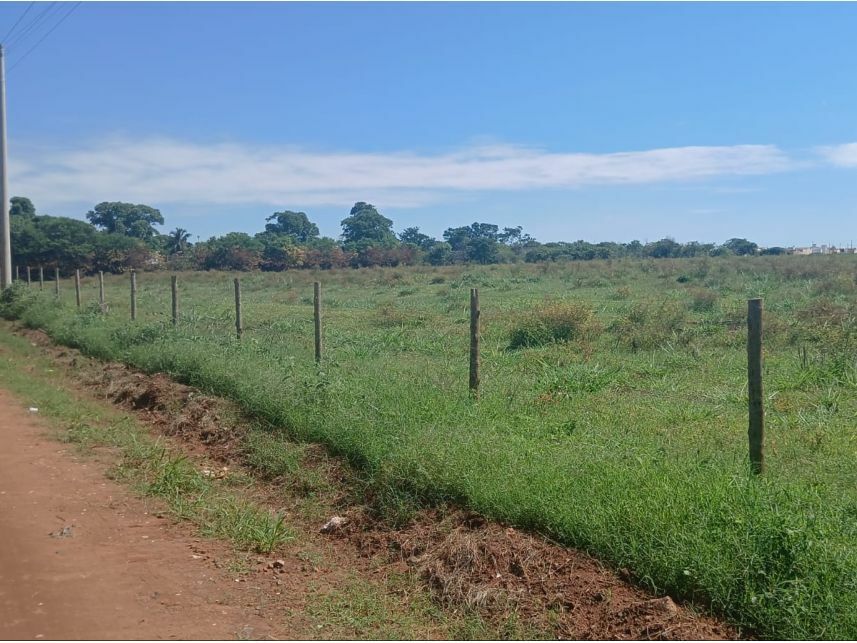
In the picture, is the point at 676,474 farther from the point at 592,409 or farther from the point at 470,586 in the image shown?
the point at 592,409

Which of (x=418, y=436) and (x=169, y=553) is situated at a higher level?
(x=418, y=436)

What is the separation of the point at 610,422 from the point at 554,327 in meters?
7.19

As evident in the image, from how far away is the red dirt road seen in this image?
14.8ft

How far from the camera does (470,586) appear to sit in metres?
4.91

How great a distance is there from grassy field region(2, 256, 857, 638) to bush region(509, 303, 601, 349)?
0.05m

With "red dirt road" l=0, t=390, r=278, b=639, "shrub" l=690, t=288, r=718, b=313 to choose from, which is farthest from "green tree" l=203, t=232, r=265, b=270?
"red dirt road" l=0, t=390, r=278, b=639

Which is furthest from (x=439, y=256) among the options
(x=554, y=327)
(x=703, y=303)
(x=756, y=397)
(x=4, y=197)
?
(x=756, y=397)

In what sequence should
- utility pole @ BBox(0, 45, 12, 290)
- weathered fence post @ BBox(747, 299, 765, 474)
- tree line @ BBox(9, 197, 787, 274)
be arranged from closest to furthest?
weathered fence post @ BBox(747, 299, 765, 474) → utility pole @ BBox(0, 45, 12, 290) → tree line @ BBox(9, 197, 787, 274)

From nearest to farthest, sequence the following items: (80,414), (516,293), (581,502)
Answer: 1. (581,502)
2. (80,414)
3. (516,293)

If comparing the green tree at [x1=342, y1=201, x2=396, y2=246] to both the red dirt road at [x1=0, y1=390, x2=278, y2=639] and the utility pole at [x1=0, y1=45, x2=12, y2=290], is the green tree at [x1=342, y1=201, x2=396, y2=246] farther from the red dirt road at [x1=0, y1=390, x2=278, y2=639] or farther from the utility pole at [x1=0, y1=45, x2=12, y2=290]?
the red dirt road at [x1=0, y1=390, x2=278, y2=639]

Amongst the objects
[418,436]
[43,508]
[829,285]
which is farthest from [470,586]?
[829,285]

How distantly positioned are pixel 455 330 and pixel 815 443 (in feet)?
34.1

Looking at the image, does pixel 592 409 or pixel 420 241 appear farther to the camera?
pixel 420 241

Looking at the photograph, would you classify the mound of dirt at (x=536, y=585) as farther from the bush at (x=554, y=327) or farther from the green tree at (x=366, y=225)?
the green tree at (x=366, y=225)
